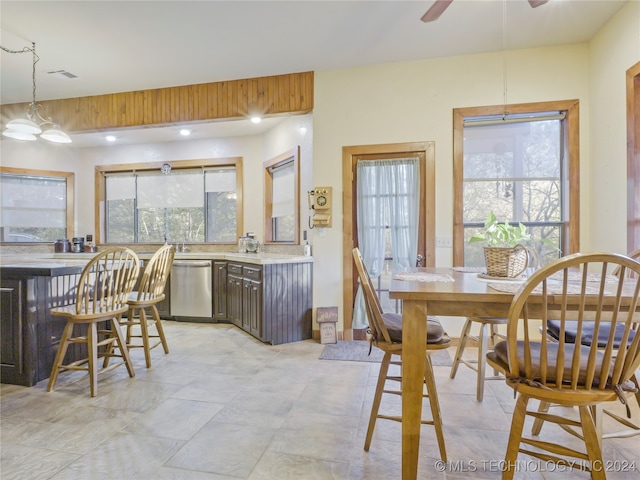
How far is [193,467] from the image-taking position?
1604 mm

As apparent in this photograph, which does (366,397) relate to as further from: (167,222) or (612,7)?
(167,222)

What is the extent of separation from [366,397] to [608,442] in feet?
4.40

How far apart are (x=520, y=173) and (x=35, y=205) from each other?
22.4 feet

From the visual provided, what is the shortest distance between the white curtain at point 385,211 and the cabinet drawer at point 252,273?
1.07 meters

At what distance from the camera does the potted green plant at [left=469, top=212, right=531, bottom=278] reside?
1.81 meters

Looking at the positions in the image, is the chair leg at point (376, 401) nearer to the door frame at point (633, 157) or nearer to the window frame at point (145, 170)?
the door frame at point (633, 157)

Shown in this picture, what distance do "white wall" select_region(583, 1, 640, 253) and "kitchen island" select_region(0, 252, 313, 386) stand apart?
9.05 feet

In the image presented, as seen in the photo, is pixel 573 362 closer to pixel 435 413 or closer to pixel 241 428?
pixel 435 413

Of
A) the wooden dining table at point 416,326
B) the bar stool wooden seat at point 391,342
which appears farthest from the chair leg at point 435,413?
the wooden dining table at point 416,326

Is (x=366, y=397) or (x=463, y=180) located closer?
(x=366, y=397)

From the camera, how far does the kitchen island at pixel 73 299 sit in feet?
8.02

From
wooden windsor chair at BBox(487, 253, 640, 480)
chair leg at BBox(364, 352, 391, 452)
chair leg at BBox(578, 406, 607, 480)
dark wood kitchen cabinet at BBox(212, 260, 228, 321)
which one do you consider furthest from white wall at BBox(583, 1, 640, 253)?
dark wood kitchen cabinet at BBox(212, 260, 228, 321)

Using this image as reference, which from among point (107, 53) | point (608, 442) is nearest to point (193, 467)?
point (608, 442)

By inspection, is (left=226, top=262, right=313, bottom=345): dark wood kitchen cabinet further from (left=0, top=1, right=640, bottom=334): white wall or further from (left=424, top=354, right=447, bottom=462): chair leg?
(left=424, top=354, right=447, bottom=462): chair leg
